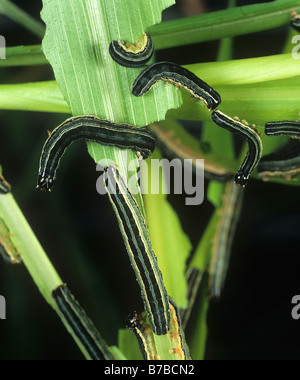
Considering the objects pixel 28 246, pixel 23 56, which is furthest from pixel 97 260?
pixel 23 56

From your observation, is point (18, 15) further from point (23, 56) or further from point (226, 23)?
point (226, 23)

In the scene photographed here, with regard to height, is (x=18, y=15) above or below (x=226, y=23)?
above

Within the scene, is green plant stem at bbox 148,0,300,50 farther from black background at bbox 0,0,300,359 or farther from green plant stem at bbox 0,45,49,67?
black background at bbox 0,0,300,359

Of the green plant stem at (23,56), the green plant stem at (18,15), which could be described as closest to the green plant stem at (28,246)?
the green plant stem at (23,56)

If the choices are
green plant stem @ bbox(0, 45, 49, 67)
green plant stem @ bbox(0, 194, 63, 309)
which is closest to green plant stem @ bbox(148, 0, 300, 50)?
green plant stem @ bbox(0, 45, 49, 67)

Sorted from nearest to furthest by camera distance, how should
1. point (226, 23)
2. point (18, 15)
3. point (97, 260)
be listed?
point (226, 23) → point (18, 15) → point (97, 260)

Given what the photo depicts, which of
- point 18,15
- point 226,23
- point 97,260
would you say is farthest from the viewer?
point 97,260

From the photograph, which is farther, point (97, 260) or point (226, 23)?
point (97, 260)
